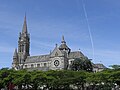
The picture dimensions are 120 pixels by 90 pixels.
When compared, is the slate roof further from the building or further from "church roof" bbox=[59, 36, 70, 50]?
the building

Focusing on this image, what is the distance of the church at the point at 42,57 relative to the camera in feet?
341

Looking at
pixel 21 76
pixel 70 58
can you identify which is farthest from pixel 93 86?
pixel 70 58

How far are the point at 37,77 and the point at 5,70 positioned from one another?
1234 centimetres

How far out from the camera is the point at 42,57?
120062 mm

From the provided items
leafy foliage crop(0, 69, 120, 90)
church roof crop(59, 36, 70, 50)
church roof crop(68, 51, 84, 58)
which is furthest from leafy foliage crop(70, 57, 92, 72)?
church roof crop(59, 36, 70, 50)

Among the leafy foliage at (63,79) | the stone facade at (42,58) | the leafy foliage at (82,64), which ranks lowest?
the leafy foliage at (63,79)

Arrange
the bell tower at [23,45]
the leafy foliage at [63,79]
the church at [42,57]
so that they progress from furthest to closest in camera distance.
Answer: the bell tower at [23,45]
the church at [42,57]
the leafy foliage at [63,79]

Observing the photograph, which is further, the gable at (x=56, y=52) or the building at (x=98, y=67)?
the building at (x=98, y=67)

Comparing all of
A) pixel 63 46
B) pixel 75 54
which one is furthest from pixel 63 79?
pixel 63 46

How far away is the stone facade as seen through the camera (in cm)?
10406

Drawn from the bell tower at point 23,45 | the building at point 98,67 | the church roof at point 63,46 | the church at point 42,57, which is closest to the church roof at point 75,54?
the church at point 42,57

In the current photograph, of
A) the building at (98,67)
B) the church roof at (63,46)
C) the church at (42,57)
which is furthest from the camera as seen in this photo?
the church roof at (63,46)

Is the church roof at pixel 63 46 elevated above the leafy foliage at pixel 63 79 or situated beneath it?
elevated above

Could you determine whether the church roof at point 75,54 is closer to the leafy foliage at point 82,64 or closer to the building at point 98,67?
the building at point 98,67
